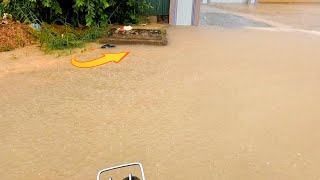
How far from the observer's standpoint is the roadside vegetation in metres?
4.02

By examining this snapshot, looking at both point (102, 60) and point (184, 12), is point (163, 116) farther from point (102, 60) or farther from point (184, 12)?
point (184, 12)

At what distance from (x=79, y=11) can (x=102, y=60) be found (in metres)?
1.69

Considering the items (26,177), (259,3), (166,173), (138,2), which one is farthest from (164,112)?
(259,3)

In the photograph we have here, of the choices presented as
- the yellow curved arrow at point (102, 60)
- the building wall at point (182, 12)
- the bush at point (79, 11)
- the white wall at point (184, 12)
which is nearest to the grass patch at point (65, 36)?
the bush at point (79, 11)

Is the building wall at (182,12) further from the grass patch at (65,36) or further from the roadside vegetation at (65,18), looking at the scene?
the grass patch at (65,36)

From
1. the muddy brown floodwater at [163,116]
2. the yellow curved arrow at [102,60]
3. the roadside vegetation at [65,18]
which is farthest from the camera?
the roadside vegetation at [65,18]

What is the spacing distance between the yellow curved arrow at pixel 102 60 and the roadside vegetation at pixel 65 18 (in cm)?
58

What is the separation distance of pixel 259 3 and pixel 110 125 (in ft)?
29.1

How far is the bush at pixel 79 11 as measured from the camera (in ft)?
14.5

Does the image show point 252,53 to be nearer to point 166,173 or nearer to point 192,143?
point 192,143

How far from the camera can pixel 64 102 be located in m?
2.48

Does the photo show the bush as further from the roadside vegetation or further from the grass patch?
the grass patch

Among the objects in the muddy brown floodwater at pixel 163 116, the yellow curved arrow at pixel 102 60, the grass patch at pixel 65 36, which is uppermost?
the grass patch at pixel 65 36

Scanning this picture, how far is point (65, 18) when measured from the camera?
15.8 feet
